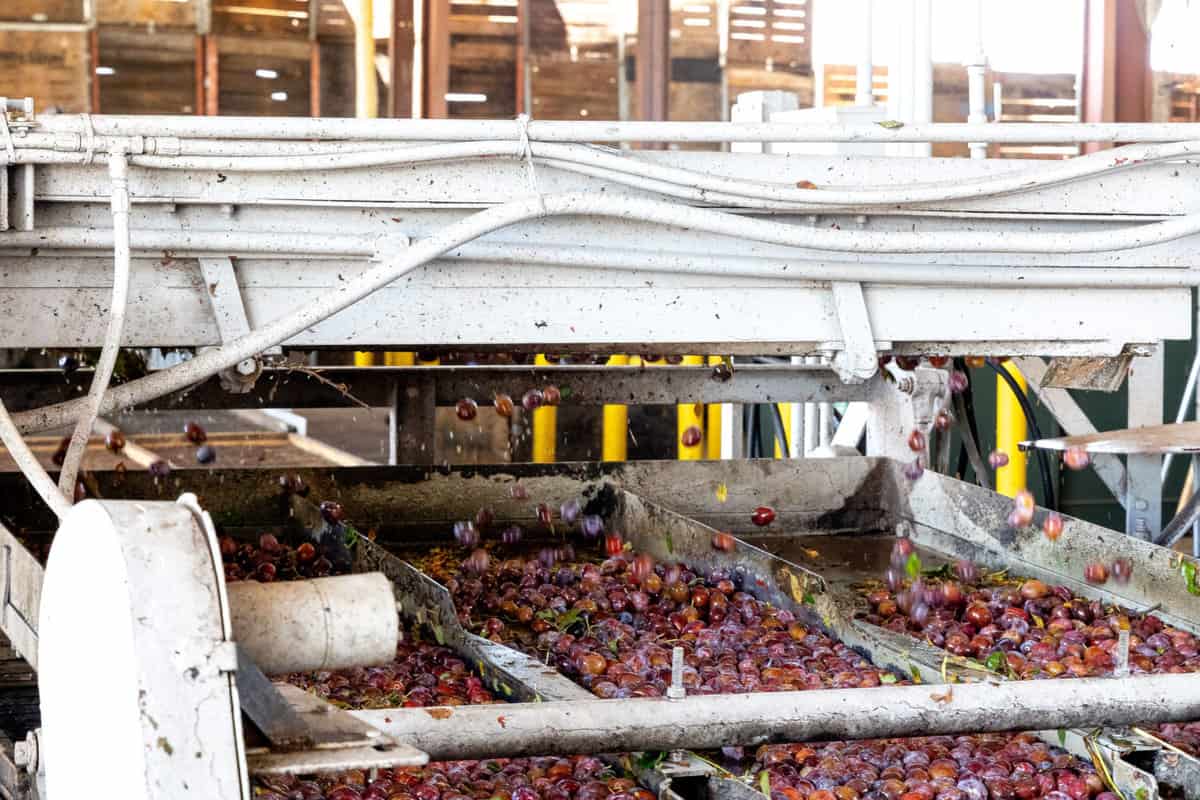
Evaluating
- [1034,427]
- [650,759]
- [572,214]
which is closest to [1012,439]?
[1034,427]

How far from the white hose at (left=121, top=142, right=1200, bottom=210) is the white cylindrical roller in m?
1.11

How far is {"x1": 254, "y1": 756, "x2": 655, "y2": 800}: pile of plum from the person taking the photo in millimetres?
2193

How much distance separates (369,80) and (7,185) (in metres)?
8.75

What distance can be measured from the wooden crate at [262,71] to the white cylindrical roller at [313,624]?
989 centimetres

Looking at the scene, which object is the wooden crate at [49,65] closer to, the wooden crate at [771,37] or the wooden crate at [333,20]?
the wooden crate at [333,20]

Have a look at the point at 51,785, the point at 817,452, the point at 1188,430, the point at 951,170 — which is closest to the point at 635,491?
the point at 817,452

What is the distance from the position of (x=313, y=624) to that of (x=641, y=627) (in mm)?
1781

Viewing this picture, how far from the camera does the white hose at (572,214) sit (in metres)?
2.41

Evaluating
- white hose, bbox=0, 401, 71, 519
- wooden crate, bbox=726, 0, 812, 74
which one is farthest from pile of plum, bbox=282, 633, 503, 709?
wooden crate, bbox=726, 0, 812, 74

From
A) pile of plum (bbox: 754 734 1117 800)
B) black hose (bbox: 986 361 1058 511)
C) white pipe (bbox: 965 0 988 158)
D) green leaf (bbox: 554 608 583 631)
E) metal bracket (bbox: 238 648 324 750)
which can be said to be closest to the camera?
metal bracket (bbox: 238 648 324 750)

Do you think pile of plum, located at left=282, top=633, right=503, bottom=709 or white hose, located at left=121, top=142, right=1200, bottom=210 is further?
pile of plum, located at left=282, top=633, right=503, bottom=709

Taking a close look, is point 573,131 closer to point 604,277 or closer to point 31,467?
point 604,277

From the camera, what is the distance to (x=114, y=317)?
7.22 feet

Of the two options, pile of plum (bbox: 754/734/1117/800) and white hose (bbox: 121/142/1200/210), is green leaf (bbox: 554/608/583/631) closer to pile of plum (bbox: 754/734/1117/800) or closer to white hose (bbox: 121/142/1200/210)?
pile of plum (bbox: 754/734/1117/800)
